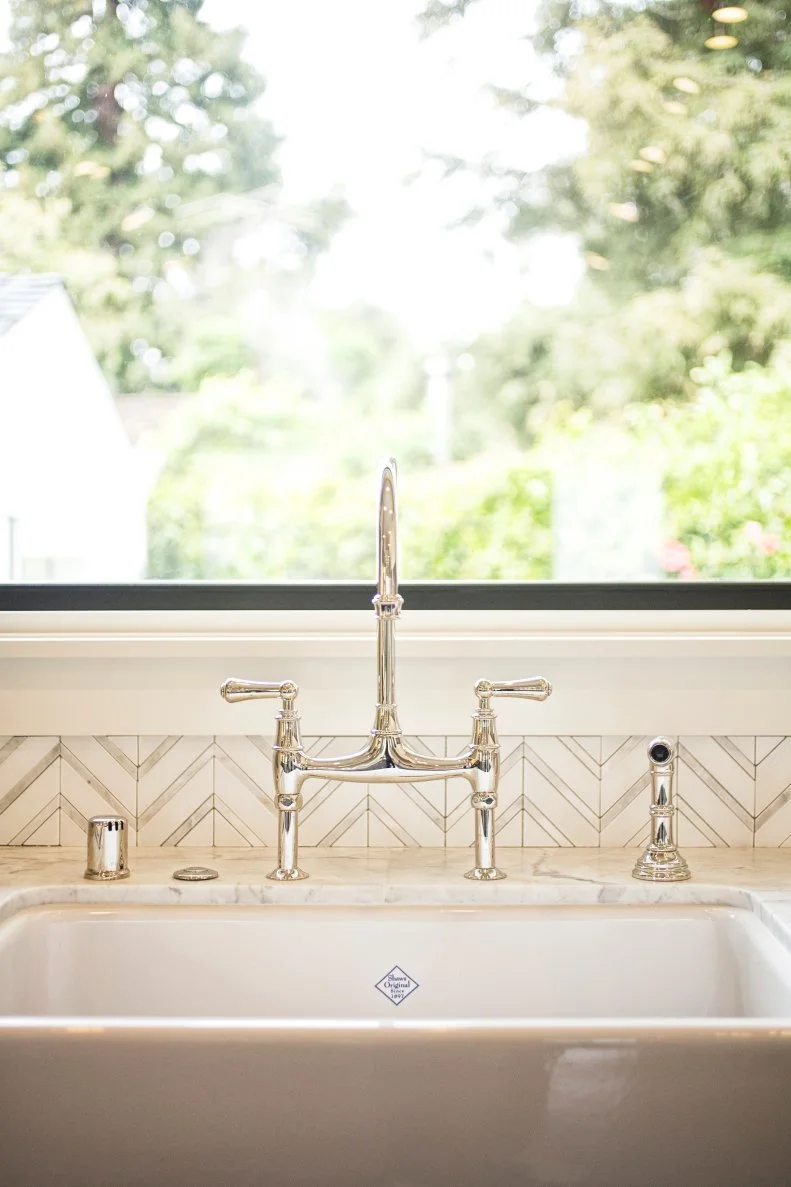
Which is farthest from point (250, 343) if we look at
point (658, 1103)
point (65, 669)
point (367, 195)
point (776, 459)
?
point (658, 1103)

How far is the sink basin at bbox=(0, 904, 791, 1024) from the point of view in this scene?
127 cm

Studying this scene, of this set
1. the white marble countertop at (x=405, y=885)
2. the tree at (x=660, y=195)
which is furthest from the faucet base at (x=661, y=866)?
the tree at (x=660, y=195)

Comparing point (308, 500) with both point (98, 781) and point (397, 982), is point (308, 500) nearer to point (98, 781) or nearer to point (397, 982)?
point (98, 781)

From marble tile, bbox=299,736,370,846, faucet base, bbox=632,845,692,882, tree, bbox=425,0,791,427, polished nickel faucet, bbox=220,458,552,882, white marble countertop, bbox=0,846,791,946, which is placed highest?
tree, bbox=425,0,791,427

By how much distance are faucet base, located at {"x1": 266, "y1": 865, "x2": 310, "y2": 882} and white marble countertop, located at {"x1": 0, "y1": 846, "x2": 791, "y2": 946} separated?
11mm

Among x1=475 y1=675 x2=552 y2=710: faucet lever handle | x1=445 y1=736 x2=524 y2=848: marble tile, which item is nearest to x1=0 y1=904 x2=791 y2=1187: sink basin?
x1=475 y1=675 x2=552 y2=710: faucet lever handle

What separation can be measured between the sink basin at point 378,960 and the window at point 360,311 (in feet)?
1.75

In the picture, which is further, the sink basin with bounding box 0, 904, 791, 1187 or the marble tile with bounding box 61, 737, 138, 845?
the marble tile with bounding box 61, 737, 138, 845

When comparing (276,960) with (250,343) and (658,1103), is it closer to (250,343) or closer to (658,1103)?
(658,1103)

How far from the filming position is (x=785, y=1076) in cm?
88

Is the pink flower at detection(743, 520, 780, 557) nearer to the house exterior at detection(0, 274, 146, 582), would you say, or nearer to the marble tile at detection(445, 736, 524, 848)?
the marble tile at detection(445, 736, 524, 848)

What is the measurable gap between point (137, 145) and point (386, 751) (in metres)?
0.96

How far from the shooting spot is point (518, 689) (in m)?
1.32

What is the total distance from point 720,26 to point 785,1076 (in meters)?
1.39
